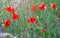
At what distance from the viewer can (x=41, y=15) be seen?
2.50 m

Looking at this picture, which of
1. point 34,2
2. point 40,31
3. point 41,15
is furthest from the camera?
point 34,2

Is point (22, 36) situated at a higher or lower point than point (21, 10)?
lower

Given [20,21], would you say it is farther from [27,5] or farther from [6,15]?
[27,5]

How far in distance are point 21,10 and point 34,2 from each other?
1.10 ft

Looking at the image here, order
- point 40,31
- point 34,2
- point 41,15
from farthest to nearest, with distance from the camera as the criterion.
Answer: point 34,2 → point 41,15 → point 40,31

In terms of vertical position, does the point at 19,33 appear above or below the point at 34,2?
below

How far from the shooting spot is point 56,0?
296 centimetres

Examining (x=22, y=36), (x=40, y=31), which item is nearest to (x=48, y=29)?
(x=40, y=31)

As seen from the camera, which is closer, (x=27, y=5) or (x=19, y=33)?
(x=19, y=33)

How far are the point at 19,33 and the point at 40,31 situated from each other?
27 cm

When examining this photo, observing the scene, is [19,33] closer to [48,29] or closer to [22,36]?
[22,36]

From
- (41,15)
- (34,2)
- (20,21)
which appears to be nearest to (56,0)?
(34,2)

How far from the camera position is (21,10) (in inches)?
101

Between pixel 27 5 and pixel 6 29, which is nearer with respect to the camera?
pixel 6 29
